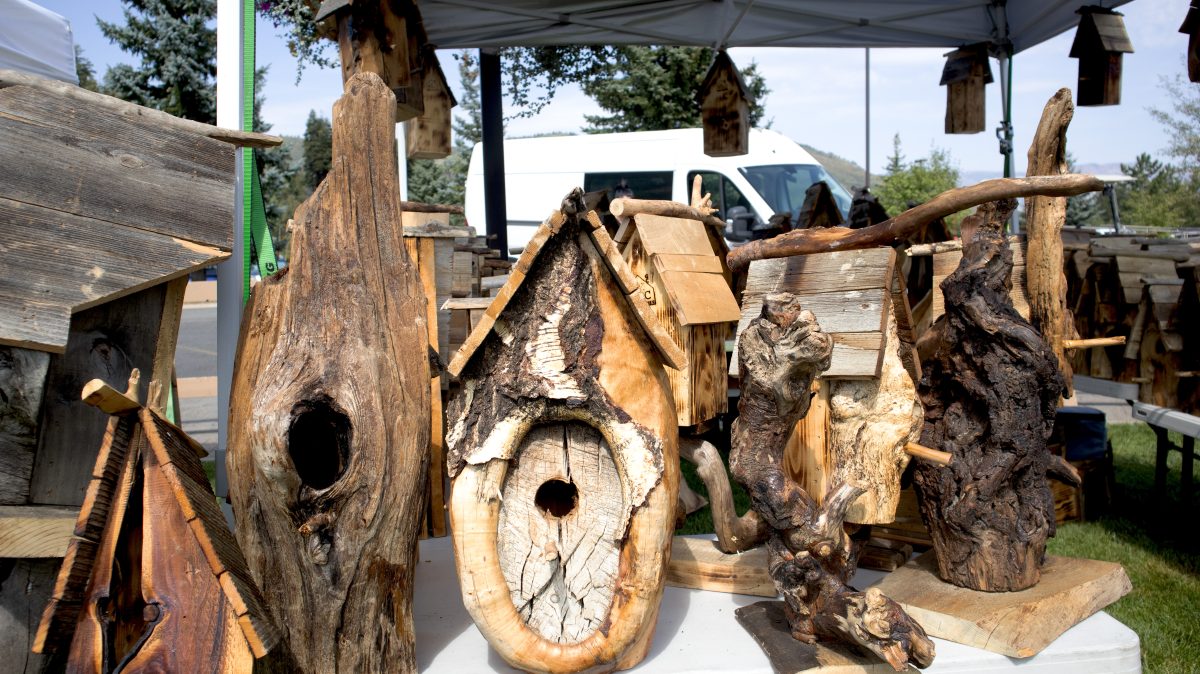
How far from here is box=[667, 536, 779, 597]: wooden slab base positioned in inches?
104

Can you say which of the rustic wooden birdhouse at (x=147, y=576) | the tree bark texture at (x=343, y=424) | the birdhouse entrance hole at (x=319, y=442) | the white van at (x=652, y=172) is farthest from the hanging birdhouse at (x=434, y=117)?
the white van at (x=652, y=172)

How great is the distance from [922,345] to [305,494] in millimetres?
1868

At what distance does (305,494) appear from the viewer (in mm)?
1866

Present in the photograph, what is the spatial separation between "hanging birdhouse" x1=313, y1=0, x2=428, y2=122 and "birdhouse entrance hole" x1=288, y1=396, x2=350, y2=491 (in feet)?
6.06

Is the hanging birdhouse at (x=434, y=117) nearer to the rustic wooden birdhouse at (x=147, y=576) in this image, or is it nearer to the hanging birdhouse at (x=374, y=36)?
the hanging birdhouse at (x=374, y=36)

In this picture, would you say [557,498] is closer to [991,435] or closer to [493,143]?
[991,435]

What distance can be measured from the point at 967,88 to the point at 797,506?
4828 mm

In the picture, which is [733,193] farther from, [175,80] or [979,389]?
[175,80]

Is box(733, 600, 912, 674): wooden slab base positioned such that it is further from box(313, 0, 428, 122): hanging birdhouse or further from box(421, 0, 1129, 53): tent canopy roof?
box(421, 0, 1129, 53): tent canopy roof

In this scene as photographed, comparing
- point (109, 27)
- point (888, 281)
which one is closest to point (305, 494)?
point (888, 281)

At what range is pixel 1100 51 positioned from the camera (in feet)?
16.4

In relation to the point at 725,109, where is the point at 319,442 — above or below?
below

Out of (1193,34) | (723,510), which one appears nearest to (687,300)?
(723,510)

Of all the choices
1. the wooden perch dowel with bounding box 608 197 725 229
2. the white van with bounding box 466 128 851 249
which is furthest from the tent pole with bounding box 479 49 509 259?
the wooden perch dowel with bounding box 608 197 725 229
